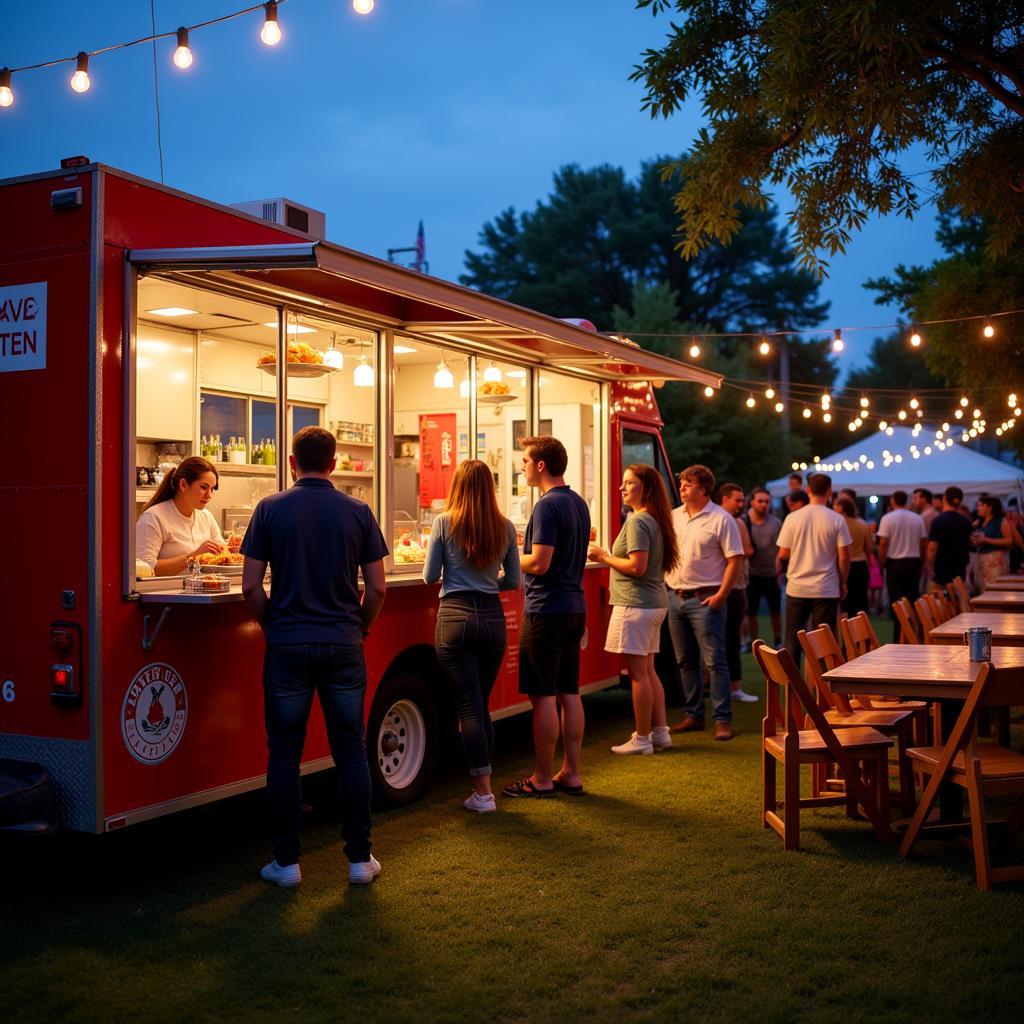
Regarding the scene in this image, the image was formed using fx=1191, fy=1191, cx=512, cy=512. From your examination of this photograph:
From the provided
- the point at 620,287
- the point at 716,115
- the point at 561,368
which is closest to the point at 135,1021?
the point at 561,368

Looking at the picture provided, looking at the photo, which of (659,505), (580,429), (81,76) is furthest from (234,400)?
(659,505)

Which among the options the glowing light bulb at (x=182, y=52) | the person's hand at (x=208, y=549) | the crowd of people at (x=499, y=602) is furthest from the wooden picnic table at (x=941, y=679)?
the glowing light bulb at (x=182, y=52)

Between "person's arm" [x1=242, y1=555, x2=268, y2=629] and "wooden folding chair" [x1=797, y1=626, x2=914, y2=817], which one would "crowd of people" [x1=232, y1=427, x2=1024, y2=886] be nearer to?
"person's arm" [x1=242, y1=555, x2=268, y2=629]

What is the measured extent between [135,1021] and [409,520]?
14.1ft

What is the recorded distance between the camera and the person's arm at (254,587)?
4.65m

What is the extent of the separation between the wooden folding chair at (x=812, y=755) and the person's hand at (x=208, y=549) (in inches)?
108

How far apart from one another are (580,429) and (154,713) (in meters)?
4.85

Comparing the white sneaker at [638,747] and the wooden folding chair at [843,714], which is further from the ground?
the wooden folding chair at [843,714]

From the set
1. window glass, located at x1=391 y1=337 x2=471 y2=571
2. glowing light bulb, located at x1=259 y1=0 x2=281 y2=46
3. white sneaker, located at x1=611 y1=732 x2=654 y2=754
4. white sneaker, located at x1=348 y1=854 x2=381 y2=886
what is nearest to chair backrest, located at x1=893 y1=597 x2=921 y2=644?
white sneaker, located at x1=611 y1=732 x2=654 y2=754

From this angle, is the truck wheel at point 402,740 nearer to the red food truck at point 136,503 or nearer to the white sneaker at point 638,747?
the red food truck at point 136,503

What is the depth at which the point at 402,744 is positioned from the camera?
6281mm

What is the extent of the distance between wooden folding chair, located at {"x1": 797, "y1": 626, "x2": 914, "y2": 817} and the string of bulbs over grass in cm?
463

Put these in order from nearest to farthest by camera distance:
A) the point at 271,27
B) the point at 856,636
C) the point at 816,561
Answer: the point at 856,636 < the point at 271,27 < the point at 816,561

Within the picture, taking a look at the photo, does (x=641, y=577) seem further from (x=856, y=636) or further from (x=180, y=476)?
(x=180, y=476)
